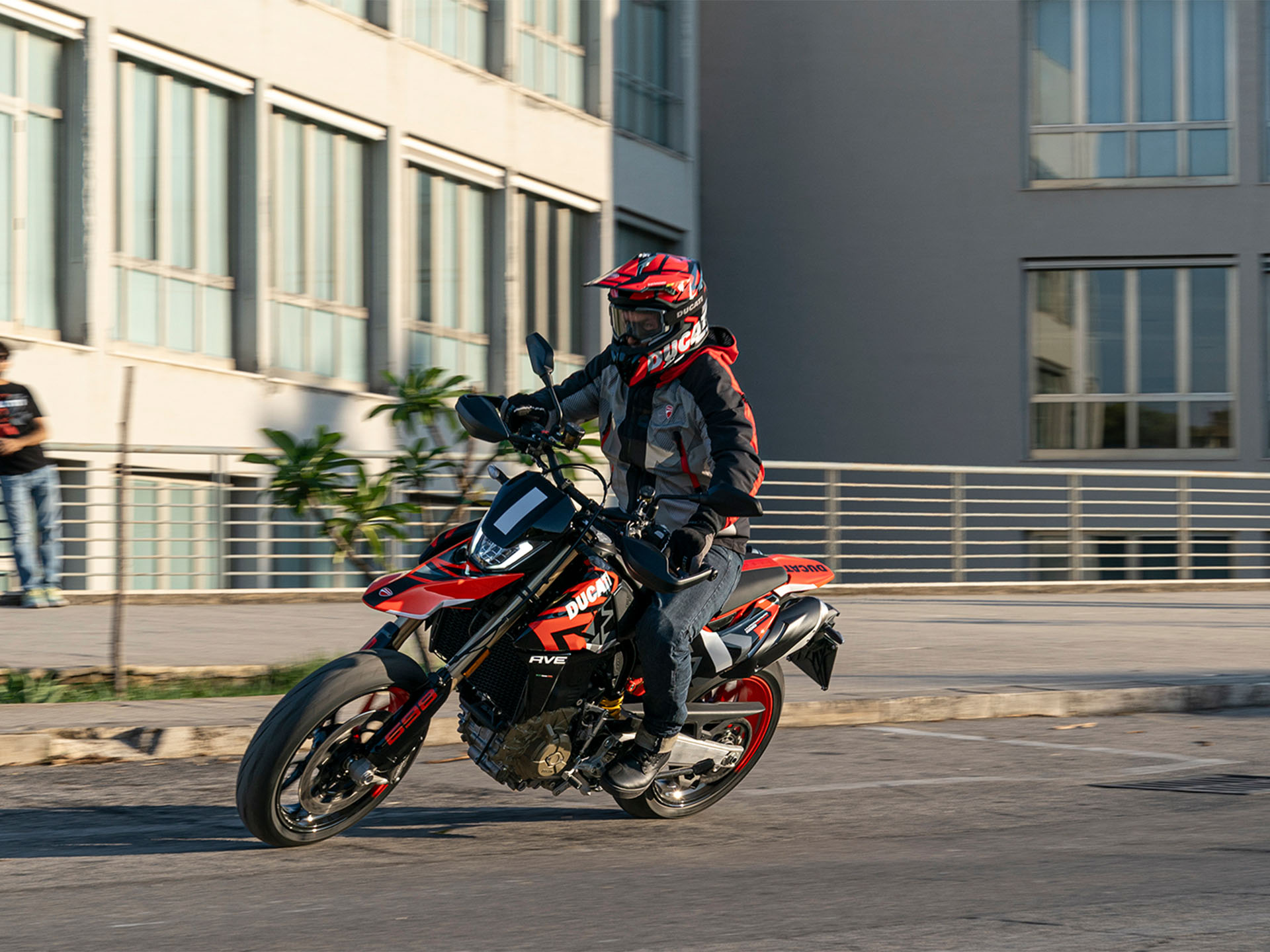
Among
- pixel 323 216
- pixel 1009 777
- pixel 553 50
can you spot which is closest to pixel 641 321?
pixel 1009 777

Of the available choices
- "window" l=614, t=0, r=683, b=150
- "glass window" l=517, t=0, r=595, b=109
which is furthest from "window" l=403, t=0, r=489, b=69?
"window" l=614, t=0, r=683, b=150

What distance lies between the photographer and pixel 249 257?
1777cm

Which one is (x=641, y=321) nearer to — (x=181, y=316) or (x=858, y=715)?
(x=858, y=715)

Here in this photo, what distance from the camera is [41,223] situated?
610 inches

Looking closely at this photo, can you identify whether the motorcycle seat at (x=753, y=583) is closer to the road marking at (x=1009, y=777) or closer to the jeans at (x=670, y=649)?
the jeans at (x=670, y=649)

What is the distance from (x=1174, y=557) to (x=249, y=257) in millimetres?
13233

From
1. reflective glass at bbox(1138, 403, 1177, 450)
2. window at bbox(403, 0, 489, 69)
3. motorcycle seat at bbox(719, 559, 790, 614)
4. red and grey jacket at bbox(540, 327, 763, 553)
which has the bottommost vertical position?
motorcycle seat at bbox(719, 559, 790, 614)

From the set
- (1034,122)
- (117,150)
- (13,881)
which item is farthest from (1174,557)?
(13,881)

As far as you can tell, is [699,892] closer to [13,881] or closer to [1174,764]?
[13,881]

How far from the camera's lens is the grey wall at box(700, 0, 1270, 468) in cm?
2458

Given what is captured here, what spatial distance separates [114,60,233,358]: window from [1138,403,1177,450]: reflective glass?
43.5 feet

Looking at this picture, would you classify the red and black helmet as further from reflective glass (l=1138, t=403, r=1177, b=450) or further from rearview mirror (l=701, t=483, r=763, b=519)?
reflective glass (l=1138, t=403, r=1177, b=450)

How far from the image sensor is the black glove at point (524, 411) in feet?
17.9

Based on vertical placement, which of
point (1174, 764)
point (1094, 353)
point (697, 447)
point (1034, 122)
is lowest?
point (1174, 764)
